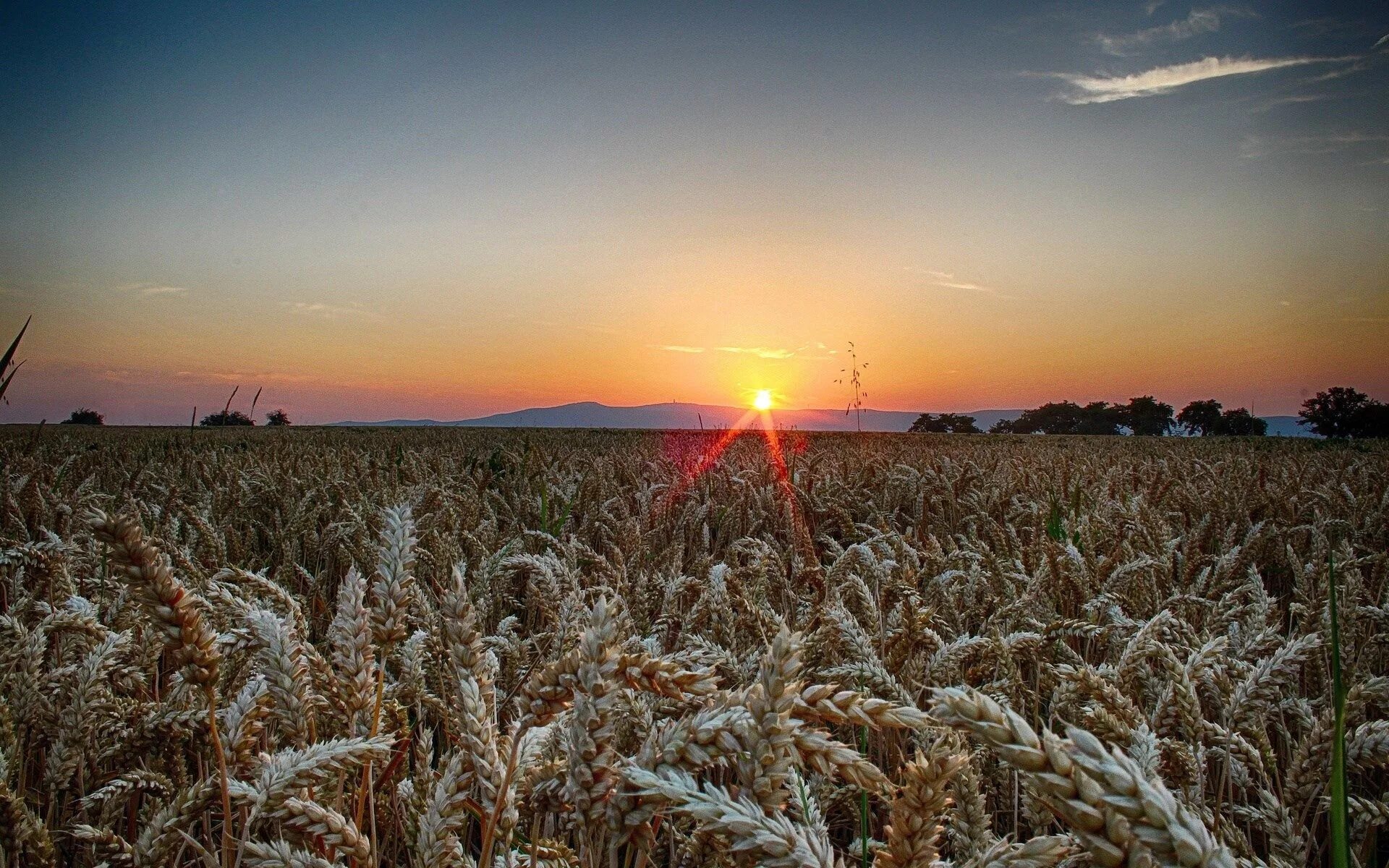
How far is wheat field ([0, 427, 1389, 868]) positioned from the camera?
3.05 ft

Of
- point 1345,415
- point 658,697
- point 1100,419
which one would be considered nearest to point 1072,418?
point 1100,419

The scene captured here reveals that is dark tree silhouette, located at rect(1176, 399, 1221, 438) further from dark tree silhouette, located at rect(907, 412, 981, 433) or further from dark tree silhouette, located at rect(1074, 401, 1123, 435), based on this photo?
dark tree silhouette, located at rect(907, 412, 981, 433)

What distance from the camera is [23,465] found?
6.73 m

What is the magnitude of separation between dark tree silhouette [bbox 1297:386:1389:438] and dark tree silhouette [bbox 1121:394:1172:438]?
14.3 m

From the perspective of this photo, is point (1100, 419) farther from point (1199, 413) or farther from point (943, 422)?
point (943, 422)

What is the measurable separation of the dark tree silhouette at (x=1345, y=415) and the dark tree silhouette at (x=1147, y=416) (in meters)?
14.3

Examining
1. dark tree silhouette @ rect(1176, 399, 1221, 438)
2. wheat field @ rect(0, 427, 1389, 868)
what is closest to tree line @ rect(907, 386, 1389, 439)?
dark tree silhouette @ rect(1176, 399, 1221, 438)

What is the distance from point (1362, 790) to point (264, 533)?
6.34m

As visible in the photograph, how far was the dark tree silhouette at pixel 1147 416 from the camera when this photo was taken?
9744 centimetres

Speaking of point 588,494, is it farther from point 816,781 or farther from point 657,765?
point 657,765

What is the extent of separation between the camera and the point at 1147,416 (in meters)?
101

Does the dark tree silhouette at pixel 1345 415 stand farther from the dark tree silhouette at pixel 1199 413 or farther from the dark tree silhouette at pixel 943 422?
the dark tree silhouette at pixel 943 422

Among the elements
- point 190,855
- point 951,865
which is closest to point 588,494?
point 190,855

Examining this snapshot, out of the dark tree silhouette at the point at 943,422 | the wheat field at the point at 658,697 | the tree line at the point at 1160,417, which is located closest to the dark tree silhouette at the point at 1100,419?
the tree line at the point at 1160,417
